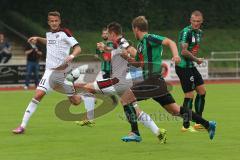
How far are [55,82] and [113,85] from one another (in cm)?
178

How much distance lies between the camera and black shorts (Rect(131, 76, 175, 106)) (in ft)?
37.3

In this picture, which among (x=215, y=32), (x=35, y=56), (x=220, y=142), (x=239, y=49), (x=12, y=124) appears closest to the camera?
(x=220, y=142)

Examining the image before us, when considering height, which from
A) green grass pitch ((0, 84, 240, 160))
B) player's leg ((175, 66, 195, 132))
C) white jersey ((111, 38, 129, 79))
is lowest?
green grass pitch ((0, 84, 240, 160))

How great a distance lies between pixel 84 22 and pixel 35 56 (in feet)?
43.8

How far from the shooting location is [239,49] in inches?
1624

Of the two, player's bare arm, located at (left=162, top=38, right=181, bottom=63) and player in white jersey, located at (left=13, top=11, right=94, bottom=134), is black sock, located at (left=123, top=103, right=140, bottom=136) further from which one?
player in white jersey, located at (left=13, top=11, right=94, bottom=134)

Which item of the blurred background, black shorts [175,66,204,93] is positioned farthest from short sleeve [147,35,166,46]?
the blurred background

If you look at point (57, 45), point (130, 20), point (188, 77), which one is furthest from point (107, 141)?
point (130, 20)

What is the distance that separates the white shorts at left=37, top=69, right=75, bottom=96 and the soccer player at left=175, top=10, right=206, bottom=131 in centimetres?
237

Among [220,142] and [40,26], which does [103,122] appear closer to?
[220,142]

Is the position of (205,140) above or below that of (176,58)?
below

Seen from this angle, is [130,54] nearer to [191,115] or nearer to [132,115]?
[132,115]

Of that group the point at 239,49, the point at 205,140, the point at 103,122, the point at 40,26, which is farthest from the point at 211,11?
the point at 205,140

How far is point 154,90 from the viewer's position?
37.7 ft
